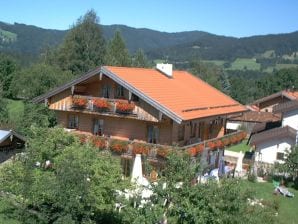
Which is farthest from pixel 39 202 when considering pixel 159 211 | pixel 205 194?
pixel 205 194

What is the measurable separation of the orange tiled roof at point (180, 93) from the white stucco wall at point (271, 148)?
14.0 ft

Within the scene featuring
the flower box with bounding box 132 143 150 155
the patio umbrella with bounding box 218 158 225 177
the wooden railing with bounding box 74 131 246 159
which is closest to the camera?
the wooden railing with bounding box 74 131 246 159

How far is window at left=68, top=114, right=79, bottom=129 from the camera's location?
105 ft

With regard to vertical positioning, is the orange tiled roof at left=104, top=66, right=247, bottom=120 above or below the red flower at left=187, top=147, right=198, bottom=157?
above

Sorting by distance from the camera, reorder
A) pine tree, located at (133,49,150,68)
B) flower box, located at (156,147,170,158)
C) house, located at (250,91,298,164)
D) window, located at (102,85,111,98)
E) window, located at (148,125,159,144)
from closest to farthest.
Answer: flower box, located at (156,147,170,158)
window, located at (148,125,159,144)
window, located at (102,85,111,98)
house, located at (250,91,298,164)
pine tree, located at (133,49,150,68)

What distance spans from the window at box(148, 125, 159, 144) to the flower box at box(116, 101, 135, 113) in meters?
1.68

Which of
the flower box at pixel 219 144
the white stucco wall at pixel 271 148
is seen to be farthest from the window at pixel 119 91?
the white stucco wall at pixel 271 148

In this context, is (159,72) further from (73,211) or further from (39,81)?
(39,81)

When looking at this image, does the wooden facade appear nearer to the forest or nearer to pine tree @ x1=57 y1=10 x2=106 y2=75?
the forest

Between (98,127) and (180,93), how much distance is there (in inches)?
215

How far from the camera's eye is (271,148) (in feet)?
128

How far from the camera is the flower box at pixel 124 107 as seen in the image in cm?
2870

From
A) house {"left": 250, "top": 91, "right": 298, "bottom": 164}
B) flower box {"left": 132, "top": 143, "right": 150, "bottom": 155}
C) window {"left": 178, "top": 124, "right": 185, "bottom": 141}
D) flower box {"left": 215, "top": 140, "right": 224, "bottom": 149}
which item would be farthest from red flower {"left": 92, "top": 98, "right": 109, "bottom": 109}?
house {"left": 250, "top": 91, "right": 298, "bottom": 164}

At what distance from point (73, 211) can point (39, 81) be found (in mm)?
42670
